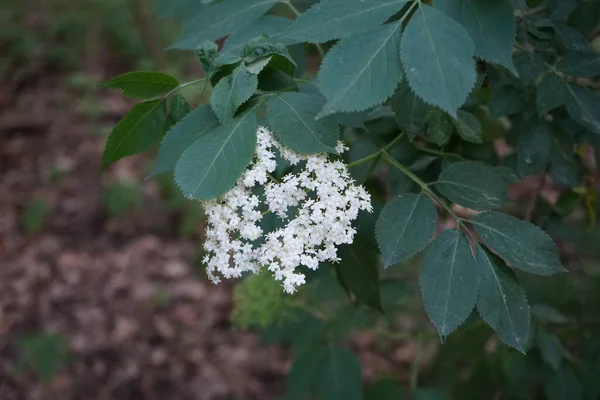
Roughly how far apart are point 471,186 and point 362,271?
273 mm

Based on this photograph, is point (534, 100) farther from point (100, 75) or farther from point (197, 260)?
point (100, 75)

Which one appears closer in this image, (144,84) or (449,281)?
(449,281)

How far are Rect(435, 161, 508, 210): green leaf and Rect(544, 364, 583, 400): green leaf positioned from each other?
77 cm

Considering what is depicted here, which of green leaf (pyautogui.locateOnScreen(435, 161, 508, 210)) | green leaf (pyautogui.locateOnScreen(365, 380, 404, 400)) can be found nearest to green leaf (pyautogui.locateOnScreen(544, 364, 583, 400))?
green leaf (pyautogui.locateOnScreen(365, 380, 404, 400))

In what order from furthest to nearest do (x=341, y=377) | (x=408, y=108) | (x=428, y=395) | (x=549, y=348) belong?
(x=341, y=377)
(x=428, y=395)
(x=549, y=348)
(x=408, y=108)

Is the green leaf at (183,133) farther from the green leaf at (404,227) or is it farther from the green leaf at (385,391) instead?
the green leaf at (385,391)

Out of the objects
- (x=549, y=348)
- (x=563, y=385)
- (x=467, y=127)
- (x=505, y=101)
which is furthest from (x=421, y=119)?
(x=563, y=385)

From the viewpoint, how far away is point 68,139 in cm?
518

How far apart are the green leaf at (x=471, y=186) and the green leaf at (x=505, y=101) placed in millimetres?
211

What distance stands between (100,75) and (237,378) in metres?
3.53

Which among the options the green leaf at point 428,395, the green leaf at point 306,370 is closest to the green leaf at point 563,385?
the green leaf at point 428,395

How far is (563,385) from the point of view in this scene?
1701 millimetres

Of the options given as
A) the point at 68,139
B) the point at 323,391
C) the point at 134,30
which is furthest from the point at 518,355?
the point at 134,30

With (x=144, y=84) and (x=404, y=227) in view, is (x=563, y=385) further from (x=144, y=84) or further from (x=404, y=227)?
(x=144, y=84)
